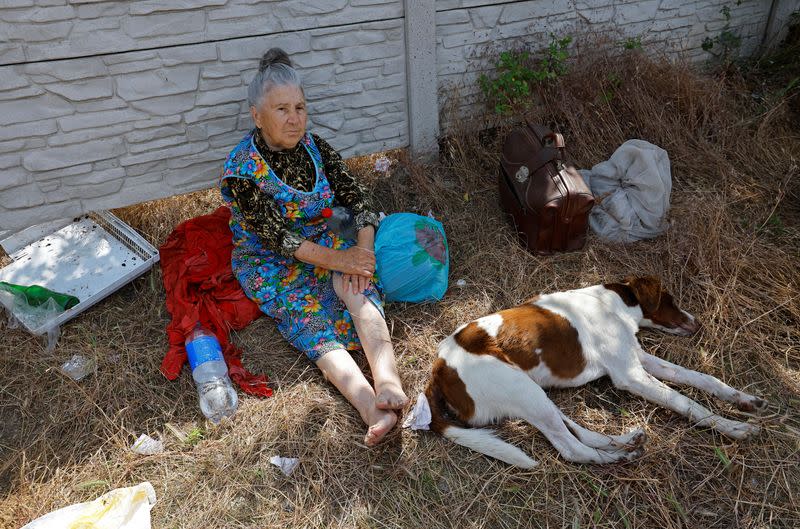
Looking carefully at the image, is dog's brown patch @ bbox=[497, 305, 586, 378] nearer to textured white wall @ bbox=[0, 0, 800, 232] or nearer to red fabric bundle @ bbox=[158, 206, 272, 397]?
red fabric bundle @ bbox=[158, 206, 272, 397]

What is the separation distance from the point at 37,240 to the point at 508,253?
277 cm

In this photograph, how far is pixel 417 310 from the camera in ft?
10.1

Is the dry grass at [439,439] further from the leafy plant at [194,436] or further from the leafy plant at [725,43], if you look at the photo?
the leafy plant at [725,43]

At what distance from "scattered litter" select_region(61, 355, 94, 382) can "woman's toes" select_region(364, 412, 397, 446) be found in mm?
1465

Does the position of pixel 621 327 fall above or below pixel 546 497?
above

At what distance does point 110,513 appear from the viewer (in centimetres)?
213

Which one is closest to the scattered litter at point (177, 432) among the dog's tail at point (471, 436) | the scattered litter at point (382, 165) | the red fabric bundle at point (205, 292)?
the red fabric bundle at point (205, 292)

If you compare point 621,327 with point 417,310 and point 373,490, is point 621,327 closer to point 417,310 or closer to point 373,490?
point 417,310

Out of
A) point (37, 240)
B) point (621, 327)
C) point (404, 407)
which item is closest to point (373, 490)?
point (404, 407)

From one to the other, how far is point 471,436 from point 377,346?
0.60 metres

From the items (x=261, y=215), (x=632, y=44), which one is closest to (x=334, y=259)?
(x=261, y=215)

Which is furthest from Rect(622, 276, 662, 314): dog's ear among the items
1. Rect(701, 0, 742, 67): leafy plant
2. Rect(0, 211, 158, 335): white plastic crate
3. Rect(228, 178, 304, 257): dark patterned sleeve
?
Rect(701, 0, 742, 67): leafy plant

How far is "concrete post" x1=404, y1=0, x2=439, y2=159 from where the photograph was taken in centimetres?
349

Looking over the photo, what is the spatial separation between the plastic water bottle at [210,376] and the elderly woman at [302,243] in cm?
32
